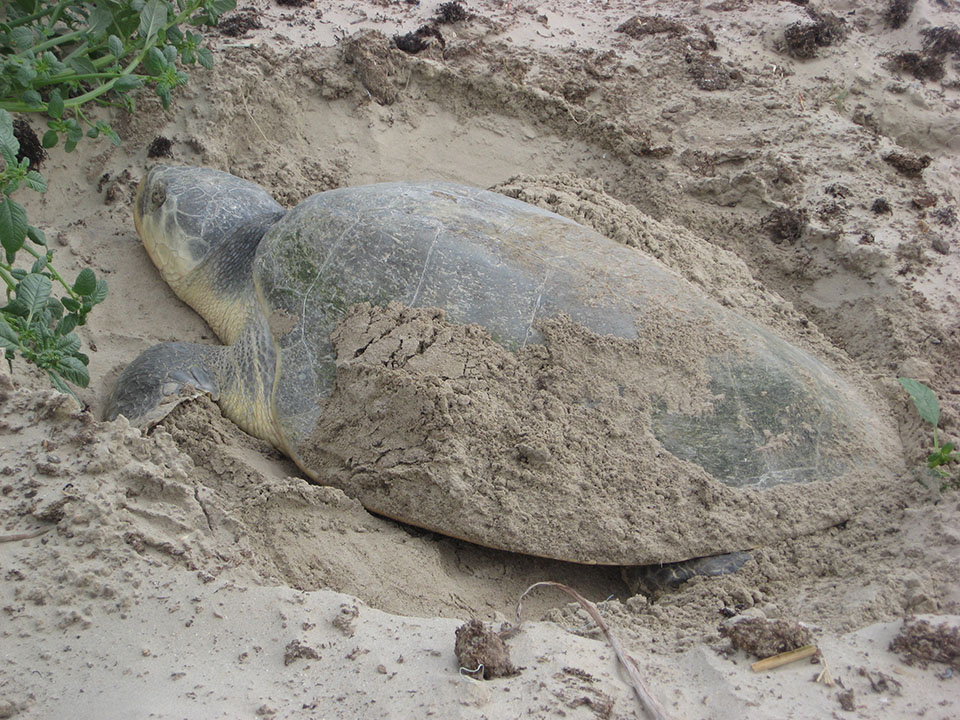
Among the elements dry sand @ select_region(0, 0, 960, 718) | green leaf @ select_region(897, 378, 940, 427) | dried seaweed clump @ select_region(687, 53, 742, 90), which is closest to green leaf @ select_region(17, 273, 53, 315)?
dry sand @ select_region(0, 0, 960, 718)

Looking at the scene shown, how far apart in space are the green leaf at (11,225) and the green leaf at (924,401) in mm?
2514

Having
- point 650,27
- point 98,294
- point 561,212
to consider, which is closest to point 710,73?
point 650,27

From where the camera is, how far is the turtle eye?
2.78m

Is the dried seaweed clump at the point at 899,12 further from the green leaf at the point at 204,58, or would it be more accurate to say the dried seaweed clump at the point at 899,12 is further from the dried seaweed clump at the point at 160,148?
the dried seaweed clump at the point at 160,148

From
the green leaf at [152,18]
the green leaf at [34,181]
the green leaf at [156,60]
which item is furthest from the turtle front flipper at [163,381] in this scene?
the green leaf at [152,18]

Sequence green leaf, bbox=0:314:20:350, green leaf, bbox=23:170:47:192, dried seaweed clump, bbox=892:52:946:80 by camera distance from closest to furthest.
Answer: green leaf, bbox=0:314:20:350, green leaf, bbox=23:170:47:192, dried seaweed clump, bbox=892:52:946:80

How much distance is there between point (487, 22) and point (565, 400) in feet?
8.41

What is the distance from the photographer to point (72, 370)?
6.82ft

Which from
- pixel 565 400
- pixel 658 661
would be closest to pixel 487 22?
pixel 565 400

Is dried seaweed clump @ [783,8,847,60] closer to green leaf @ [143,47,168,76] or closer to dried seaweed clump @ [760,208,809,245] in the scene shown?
dried seaweed clump @ [760,208,809,245]

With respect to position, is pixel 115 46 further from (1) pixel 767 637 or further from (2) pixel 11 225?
(1) pixel 767 637

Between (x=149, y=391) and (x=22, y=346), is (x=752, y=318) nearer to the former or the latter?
(x=149, y=391)

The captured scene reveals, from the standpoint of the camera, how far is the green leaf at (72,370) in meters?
2.06

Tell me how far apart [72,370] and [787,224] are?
101 inches
